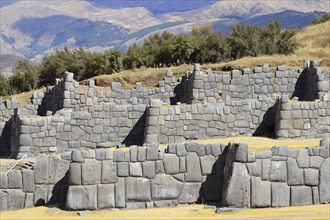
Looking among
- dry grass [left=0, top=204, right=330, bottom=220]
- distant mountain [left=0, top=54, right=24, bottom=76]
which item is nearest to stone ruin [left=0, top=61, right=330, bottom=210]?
dry grass [left=0, top=204, right=330, bottom=220]

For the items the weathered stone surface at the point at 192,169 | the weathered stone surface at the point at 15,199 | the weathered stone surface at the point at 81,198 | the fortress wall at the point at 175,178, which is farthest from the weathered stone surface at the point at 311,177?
the weathered stone surface at the point at 15,199

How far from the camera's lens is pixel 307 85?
30.0 metres

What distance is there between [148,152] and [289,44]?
25140 mm

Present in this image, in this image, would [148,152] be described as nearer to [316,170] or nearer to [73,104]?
[316,170]

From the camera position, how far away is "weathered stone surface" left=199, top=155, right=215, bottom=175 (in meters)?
16.5

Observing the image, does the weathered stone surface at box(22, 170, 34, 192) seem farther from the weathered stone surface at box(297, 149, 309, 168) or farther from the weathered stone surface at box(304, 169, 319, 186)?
the weathered stone surface at box(304, 169, 319, 186)

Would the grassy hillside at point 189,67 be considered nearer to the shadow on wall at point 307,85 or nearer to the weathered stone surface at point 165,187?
the shadow on wall at point 307,85

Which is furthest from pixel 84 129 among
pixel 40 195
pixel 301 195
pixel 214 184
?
pixel 301 195

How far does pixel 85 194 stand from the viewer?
51.5 feet

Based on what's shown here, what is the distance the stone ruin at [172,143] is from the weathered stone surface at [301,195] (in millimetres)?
24

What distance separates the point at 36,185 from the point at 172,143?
745cm

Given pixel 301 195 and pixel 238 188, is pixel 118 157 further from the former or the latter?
pixel 301 195

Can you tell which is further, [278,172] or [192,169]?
[192,169]

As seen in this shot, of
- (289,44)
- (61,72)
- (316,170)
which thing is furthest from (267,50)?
(316,170)
